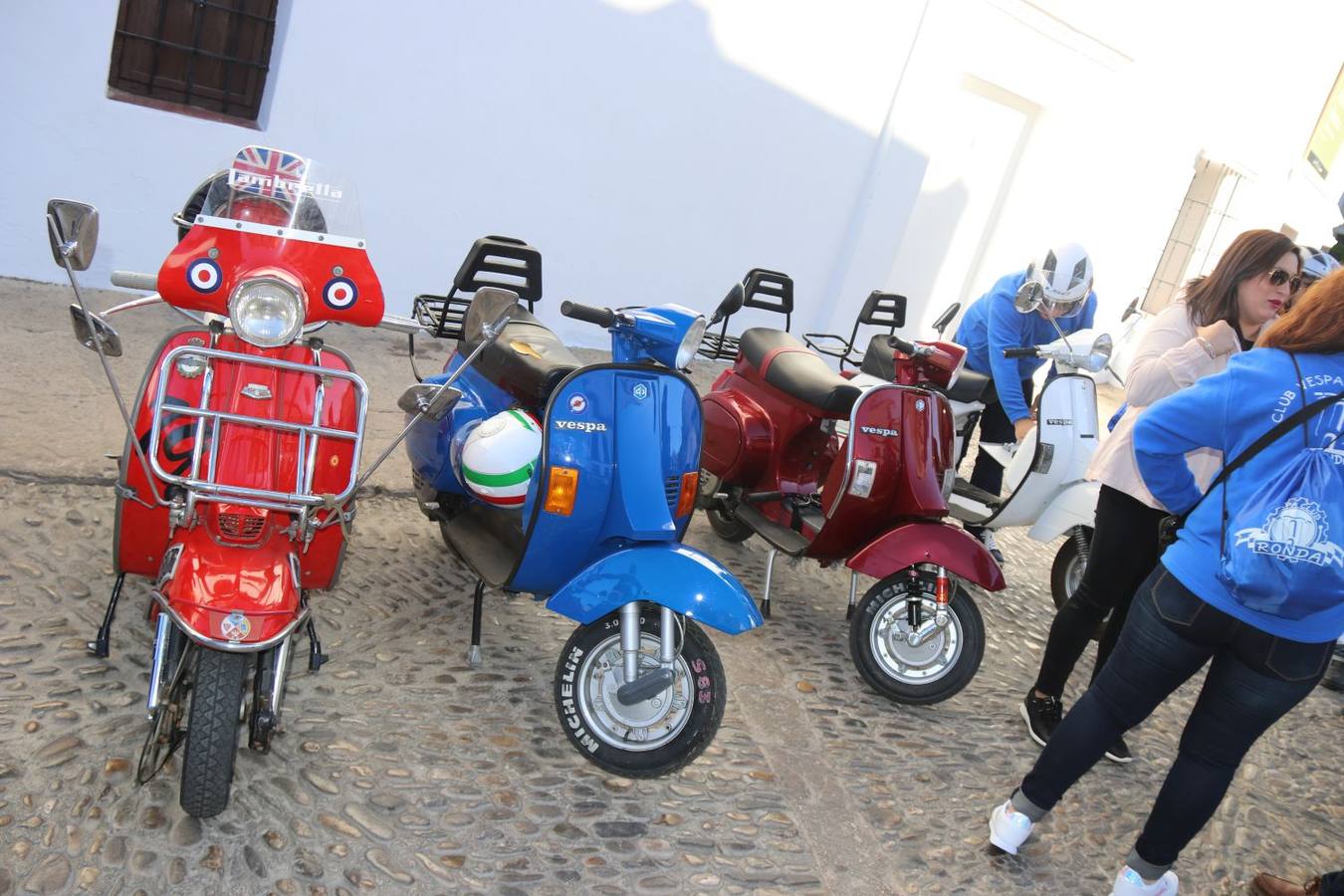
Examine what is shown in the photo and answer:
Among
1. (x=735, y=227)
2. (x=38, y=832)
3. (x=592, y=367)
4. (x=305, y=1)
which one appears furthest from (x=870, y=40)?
(x=38, y=832)

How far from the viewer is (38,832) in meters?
2.28

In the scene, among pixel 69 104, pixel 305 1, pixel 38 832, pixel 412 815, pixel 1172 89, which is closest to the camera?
pixel 38 832

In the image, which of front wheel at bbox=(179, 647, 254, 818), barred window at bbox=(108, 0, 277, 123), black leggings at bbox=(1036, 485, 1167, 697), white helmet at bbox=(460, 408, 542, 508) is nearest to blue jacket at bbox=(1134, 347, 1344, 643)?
black leggings at bbox=(1036, 485, 1167, 697)

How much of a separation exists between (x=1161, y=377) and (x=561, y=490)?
1826 millimetres

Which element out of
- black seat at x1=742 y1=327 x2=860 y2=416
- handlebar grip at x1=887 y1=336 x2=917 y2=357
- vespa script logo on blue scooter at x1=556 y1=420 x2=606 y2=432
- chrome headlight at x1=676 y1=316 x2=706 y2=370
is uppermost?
handlebar grip at x1=887 y1=336 x2=917 y2=357

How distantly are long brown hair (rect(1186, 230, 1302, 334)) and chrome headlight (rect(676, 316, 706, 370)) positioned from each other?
1.55 m

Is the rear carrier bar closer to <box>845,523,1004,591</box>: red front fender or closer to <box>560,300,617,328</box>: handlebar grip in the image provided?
<box>560,300,617,328</box>: handlebar grip

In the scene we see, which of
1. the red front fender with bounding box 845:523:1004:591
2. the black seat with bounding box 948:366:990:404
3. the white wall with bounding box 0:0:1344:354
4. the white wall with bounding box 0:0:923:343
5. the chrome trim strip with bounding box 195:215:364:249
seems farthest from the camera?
the white wall with bounding box 0:0:1344:354

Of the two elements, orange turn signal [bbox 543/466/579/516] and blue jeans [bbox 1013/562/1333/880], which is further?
orange turn signal [bbox 543/466/579/516]

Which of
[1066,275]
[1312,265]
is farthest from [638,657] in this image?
[1066,275]

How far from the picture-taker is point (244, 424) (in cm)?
255

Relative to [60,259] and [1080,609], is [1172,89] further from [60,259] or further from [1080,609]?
[60,259]

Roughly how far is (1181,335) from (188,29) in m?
4.96

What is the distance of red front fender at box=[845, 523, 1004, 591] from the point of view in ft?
11.9
